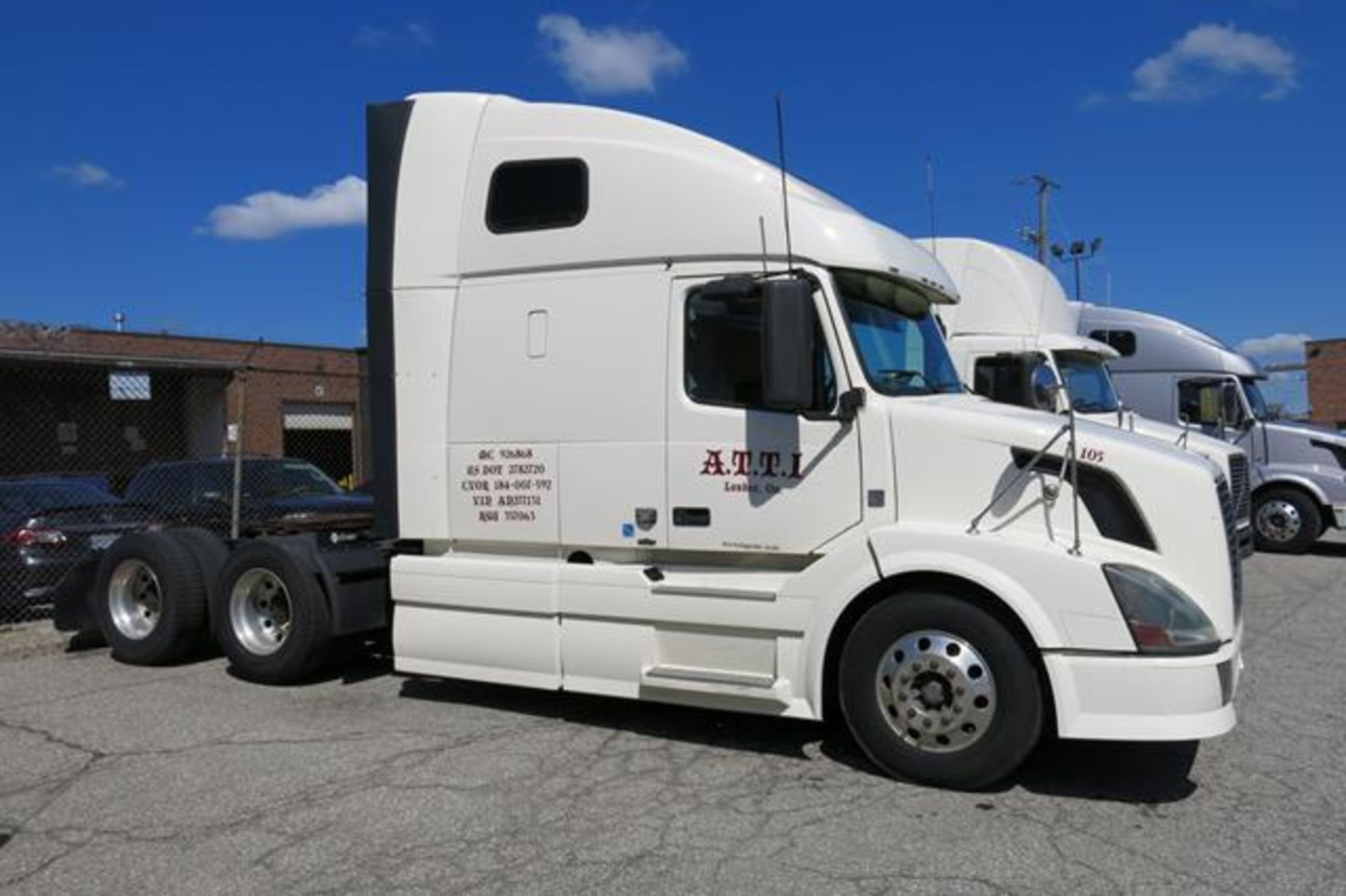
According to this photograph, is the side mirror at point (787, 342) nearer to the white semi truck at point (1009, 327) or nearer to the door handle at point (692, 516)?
the door handle at point (692, 516)

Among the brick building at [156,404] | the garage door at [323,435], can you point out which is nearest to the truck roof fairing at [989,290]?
the brick building at [156,404]

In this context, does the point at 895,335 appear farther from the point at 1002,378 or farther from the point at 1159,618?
the point at 1002,378

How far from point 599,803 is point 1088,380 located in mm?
9601

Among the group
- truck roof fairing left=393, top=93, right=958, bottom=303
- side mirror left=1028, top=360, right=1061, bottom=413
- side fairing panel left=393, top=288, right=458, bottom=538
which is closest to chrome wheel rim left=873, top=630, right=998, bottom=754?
truck roof fairing left=393, top=93, right=958, bottom=303

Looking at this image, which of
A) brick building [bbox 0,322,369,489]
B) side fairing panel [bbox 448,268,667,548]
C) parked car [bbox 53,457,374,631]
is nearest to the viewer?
side fairing panel [bbox 448,268,667,548]

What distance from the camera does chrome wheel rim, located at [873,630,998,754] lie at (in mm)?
5074

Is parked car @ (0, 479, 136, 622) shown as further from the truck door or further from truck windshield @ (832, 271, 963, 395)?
truck windshield @ (832, 271, 963, 395)

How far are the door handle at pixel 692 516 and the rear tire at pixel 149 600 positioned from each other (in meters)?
4.14

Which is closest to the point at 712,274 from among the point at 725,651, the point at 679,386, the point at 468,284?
the point at 679,386

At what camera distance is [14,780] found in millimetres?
5645

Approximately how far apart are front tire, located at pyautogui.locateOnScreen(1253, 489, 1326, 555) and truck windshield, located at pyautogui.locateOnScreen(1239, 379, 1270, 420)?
44.5 inches

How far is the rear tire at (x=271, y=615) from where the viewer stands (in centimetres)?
723

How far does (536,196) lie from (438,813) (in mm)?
3430

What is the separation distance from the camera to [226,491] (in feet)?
36.6
